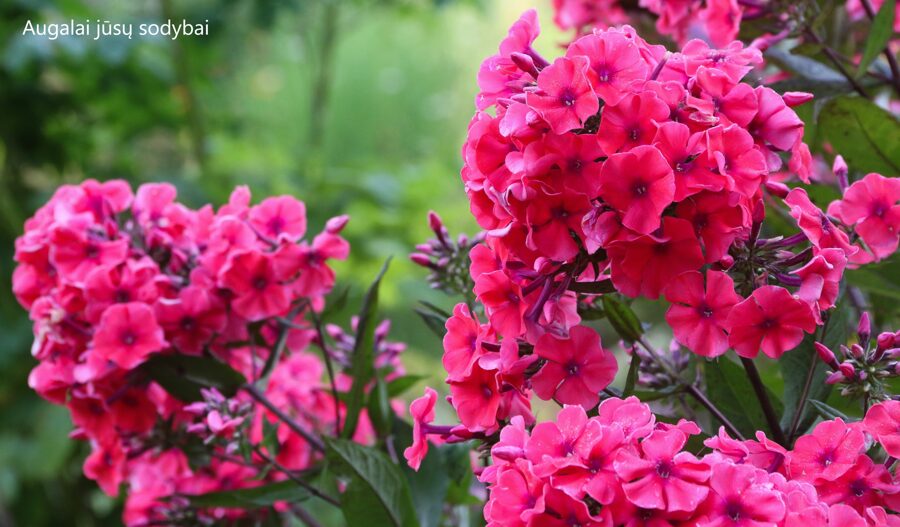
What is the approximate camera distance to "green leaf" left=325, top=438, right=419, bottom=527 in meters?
0.69

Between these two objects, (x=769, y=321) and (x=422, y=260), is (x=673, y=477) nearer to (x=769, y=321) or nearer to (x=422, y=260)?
(x=769, y=321)

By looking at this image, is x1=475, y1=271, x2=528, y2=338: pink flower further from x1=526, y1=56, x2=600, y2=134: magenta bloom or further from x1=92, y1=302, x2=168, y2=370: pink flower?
x1=92, y1=302, x2=168, y2=370: pink flower

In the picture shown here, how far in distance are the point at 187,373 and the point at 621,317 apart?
16.0 inches

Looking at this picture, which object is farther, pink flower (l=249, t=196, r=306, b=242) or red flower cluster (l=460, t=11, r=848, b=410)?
pink flower (l=249, t=196, r=306, b=242)

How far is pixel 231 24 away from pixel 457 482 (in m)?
2.07

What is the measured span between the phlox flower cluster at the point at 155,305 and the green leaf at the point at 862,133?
16.6 inches

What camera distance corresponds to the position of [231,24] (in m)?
2.58

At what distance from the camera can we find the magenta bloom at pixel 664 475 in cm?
43

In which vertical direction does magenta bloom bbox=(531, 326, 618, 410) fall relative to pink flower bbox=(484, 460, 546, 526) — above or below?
above

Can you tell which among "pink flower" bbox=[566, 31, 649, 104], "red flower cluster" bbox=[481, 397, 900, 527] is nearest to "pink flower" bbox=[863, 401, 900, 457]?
"red flower cluster" bbox=[481, 397, 900, 527]

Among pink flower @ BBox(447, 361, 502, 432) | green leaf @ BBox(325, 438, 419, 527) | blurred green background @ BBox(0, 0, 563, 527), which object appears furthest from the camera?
blurred green background @ BBox(0, 0, 563, 527)

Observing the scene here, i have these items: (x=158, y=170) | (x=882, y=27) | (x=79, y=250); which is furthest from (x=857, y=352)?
(x=158, y=170)

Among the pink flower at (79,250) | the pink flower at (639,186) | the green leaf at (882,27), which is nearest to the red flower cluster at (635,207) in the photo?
the pink flower at (639,186)

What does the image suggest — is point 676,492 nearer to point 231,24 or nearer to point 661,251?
point 661,251
